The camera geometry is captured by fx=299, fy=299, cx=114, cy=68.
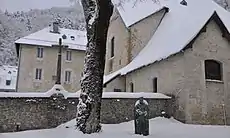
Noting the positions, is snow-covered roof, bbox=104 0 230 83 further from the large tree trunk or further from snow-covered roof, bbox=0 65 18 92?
snow-covered roof, bbox=0 65 18 92

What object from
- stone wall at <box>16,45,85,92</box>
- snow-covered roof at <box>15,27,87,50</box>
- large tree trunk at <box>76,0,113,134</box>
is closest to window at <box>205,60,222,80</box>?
large tree trunk at <box>76,0,113,134</box>

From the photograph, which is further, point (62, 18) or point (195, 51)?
point (62, 18)

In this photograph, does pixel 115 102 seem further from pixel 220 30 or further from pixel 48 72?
pixel 48 72

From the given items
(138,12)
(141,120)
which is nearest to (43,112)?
(141,120)

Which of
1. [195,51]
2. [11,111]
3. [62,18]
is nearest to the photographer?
[11,111]

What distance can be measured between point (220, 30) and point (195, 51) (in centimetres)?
235

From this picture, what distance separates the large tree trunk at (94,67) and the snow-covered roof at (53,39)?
2276 cm

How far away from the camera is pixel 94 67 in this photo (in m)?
10.9

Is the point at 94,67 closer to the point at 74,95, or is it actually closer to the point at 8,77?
the point at 74,95

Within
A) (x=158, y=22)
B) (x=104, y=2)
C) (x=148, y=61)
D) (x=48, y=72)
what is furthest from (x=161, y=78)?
(x=48, y=72)

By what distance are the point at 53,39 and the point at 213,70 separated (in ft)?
80.3

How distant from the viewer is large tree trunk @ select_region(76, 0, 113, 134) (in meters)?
10.6

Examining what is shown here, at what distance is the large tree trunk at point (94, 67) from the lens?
10562 mm

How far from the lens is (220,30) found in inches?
703
